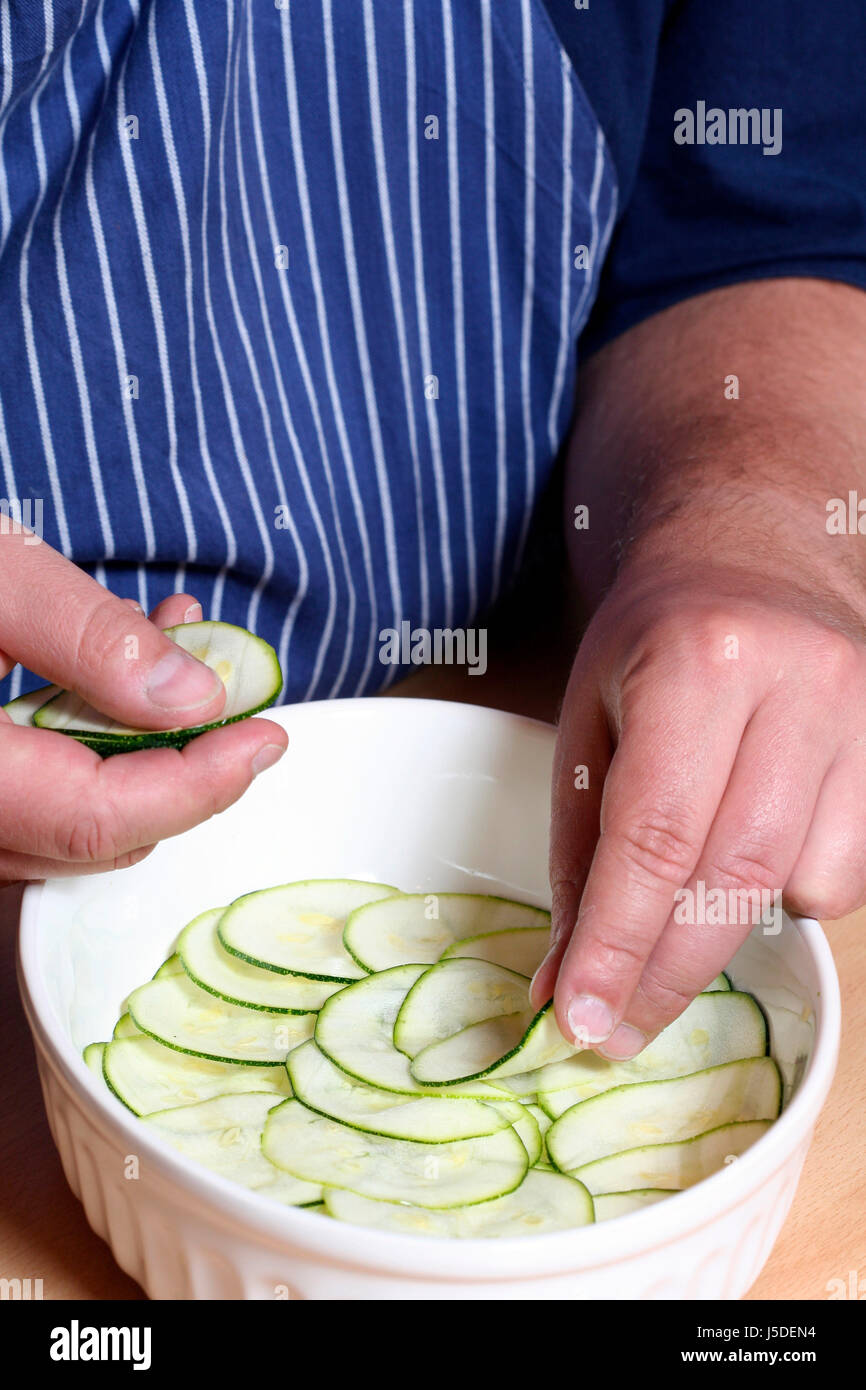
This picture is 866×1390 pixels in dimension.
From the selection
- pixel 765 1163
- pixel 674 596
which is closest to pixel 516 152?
pixel 674 596

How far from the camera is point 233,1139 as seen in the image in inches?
27.5

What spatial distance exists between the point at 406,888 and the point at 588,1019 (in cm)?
30

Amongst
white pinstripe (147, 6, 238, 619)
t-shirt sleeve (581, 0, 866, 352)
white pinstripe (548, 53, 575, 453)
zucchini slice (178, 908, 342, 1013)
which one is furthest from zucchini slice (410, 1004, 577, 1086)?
t-shirt sleeve (581, 0, 866, 352)

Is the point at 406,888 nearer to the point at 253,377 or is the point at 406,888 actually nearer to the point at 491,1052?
the point at 491,1052

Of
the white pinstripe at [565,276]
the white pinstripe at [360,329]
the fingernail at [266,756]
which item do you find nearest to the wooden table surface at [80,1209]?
the fingernail at [266,756]

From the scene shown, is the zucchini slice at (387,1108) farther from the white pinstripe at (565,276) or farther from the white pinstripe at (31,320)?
the white pinstripe at (565,276)

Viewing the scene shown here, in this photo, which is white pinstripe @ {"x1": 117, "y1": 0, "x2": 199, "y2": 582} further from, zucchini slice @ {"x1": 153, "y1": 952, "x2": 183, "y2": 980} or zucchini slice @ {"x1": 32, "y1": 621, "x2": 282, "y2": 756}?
zucchini slice @ {"x1": 153, "y1": 952, "x2": 183, "y2": 980}

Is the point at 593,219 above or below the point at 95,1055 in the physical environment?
above

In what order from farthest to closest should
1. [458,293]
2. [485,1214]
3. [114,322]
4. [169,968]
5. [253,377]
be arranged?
[458,293] → [253,377] → [114,322] → [169,968] → [485,1214]

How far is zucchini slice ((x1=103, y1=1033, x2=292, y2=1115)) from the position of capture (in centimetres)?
74

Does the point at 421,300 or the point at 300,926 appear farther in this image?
the point at 421,300

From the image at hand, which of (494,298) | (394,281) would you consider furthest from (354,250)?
(494,298)

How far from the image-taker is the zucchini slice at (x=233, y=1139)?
0.65 meters

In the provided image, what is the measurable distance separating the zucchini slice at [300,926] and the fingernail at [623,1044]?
0.20 m
